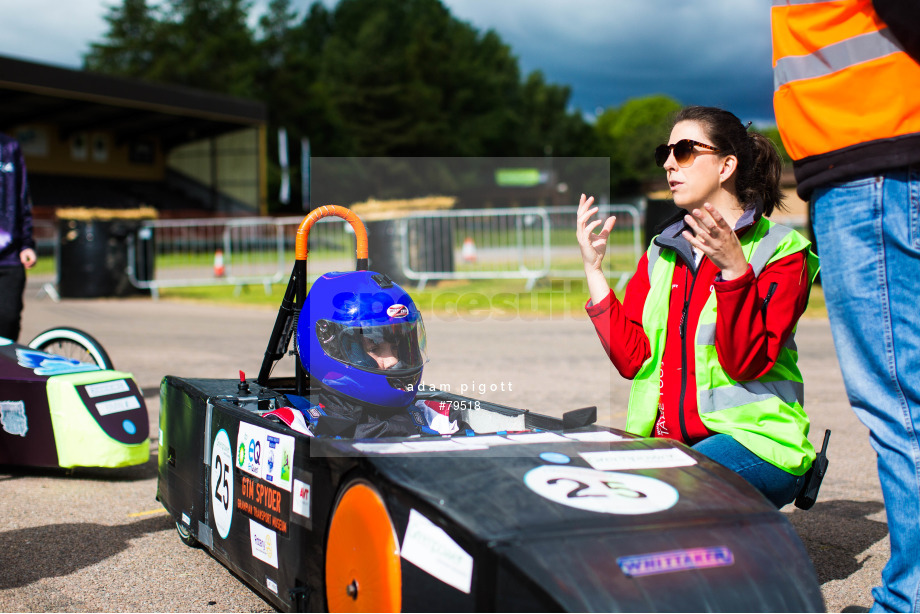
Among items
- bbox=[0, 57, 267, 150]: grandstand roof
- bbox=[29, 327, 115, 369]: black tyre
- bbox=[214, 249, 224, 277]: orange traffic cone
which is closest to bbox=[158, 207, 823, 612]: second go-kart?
bbox=[29, 327, 115, 369]: black tyre

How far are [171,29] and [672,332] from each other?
2607 inches

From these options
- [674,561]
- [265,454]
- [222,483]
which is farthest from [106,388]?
[674,561]

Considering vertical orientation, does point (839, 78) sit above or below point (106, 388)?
above

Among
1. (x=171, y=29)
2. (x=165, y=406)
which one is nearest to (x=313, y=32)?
(x=171, y=29)

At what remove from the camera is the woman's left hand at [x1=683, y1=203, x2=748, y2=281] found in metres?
2.40

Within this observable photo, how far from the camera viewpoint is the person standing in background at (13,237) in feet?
16.6

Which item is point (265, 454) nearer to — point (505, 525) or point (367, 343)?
point (367, 343)

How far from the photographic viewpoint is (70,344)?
5.38 metres

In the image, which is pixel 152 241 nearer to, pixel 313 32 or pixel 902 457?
pixel 902 457

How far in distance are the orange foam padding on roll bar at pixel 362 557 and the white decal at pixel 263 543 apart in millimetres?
387

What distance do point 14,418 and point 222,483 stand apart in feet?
6.40

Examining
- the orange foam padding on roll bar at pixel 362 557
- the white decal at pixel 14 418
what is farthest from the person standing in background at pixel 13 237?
the orange foam padding on roll bar at pixel 362 557

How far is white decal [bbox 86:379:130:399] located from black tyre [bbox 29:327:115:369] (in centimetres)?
83

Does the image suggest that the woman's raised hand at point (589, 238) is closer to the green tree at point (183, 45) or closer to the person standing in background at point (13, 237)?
the person standing in background at point (13, 237)
